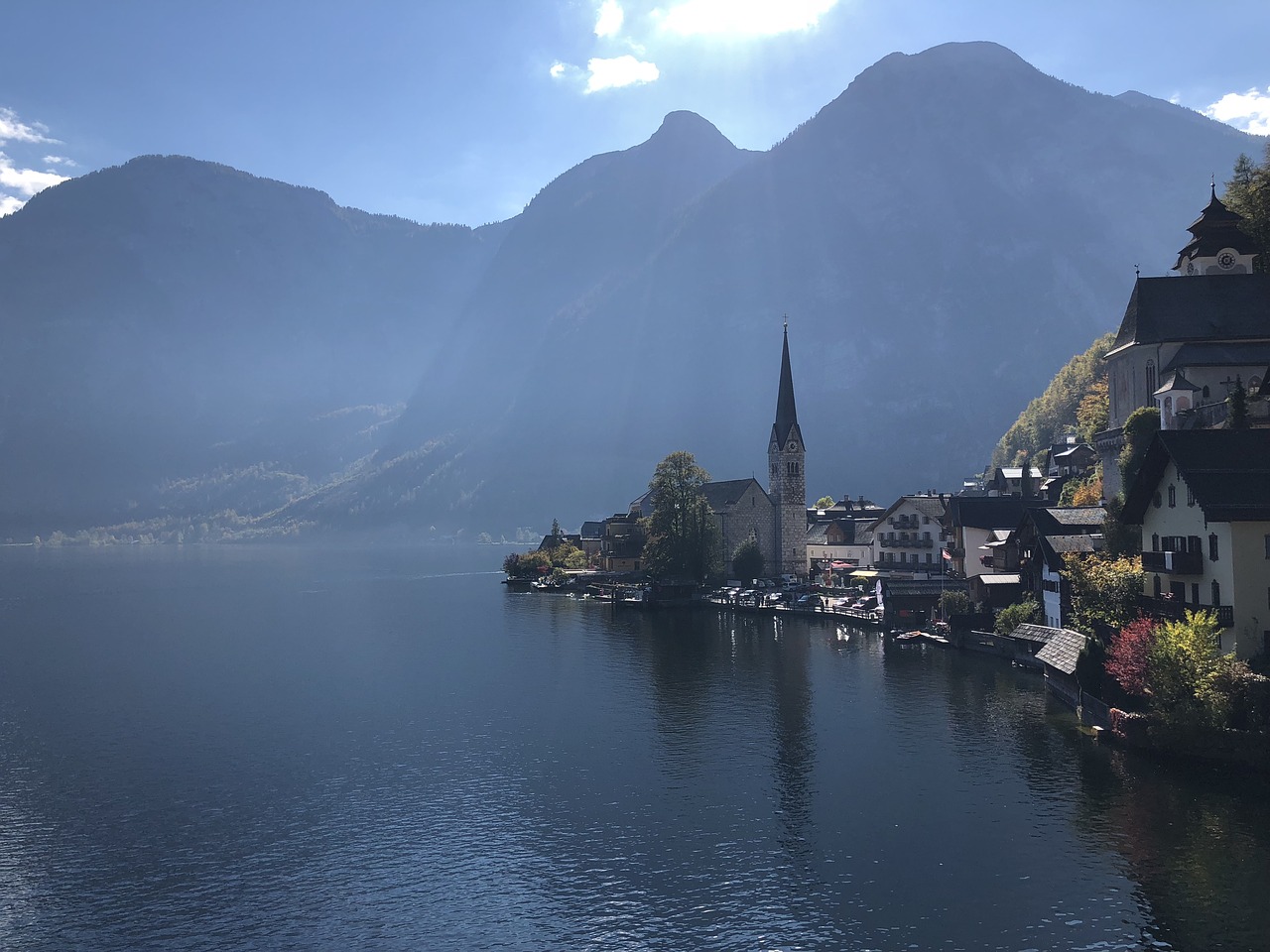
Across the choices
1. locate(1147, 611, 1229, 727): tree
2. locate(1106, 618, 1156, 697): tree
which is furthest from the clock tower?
locate(1147, 611, 1229, 727): tree

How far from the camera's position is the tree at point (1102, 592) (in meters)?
57.6

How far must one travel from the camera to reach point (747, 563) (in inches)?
5714

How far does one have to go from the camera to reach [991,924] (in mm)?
30031

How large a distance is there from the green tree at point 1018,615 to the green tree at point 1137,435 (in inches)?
484

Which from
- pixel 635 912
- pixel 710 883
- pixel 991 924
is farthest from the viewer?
pixel 710 883

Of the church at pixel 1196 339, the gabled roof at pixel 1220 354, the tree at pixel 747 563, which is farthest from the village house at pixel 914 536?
the gabled roof at pixel 1220 354

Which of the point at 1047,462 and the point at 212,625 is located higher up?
the point at 1047,462

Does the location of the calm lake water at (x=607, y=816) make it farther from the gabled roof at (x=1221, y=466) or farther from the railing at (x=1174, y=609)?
the gabled roof at (x=1221, y=466)

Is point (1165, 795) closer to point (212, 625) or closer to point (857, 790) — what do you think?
point (857, 790)

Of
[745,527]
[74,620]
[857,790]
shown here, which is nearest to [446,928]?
[857,790]

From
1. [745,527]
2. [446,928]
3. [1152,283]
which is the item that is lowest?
[446,928]

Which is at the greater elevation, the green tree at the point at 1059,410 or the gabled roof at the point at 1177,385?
the green tree at the point at 1059,410

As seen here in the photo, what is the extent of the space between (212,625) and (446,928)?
95.0m

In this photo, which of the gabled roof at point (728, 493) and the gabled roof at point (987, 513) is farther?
the gabled roof at point (728, 493)
